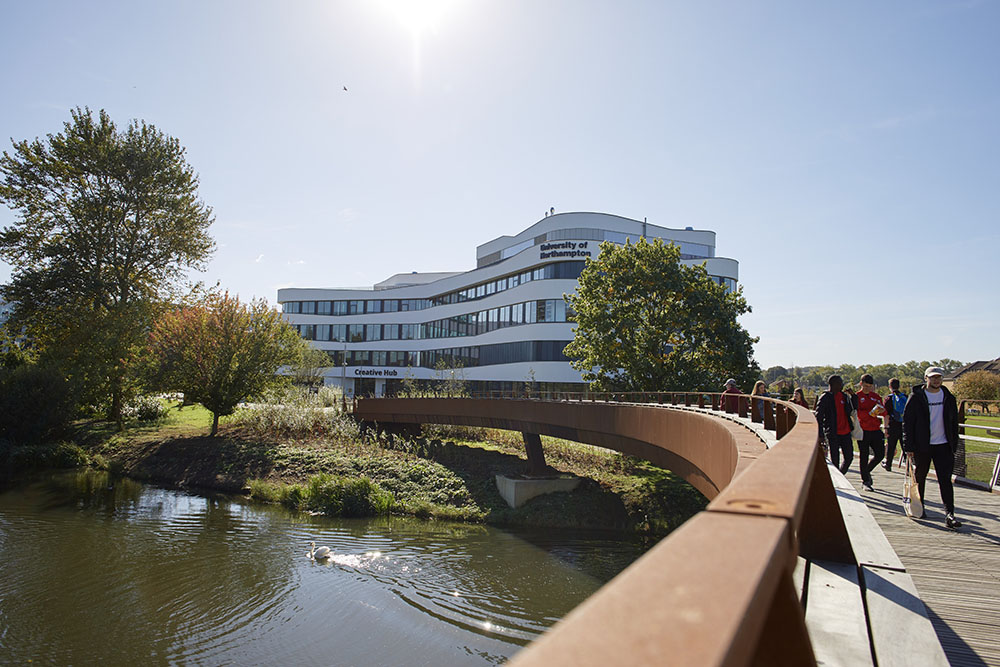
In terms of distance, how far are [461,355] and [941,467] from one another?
48180 mm

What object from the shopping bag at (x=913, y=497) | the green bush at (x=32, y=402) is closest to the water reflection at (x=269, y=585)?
the shopping bag at (x=913, y=497)

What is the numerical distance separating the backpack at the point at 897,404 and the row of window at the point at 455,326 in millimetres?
17710

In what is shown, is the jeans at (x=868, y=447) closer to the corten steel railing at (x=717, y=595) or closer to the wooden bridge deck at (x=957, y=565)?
the wooden bridge deck at (x=957, y=565)

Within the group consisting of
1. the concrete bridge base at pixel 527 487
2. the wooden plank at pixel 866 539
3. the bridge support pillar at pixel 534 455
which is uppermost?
the wooden plank at pixel 866 539

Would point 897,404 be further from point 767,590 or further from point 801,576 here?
point 767,590

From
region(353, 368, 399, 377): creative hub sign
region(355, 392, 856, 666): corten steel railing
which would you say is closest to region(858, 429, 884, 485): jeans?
region(355, 392, 856, 666): corten steel railing

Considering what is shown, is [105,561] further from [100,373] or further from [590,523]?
[100,373]

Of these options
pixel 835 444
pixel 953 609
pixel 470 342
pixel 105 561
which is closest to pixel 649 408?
pixel 835 444

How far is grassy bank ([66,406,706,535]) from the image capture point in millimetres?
23528

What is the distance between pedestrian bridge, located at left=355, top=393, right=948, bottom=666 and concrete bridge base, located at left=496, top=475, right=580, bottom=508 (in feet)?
57.5

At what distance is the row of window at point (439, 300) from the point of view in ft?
148

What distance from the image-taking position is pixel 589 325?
2844 centimetres

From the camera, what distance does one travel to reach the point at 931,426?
25.6ft

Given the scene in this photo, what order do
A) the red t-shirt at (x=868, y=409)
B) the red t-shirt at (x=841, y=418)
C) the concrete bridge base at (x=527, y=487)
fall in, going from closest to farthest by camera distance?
the red t-shirt at (x=841, y=418), the red t-shirt at (x=868, y=409), the concrete bridge base at (x=527, y=487)
